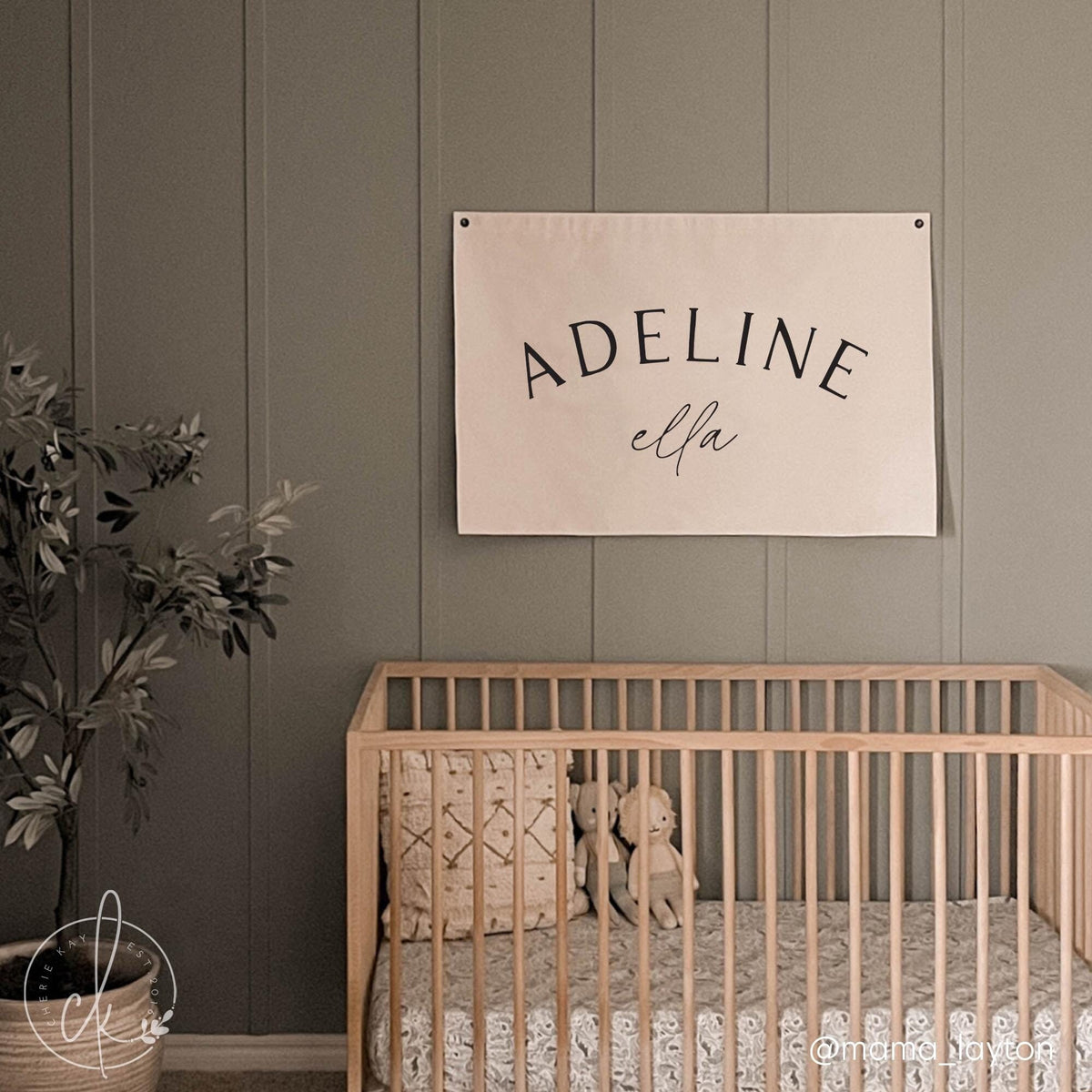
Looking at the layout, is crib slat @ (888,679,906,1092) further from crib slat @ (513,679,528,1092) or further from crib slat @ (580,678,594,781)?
crib slat @ (580,678,594,781)

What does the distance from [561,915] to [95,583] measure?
1196 mm

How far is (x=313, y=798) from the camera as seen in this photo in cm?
250

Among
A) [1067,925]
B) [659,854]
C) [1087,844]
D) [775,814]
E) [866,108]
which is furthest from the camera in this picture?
[866,108]

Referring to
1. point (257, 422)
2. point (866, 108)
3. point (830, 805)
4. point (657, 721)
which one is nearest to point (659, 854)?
point (657, 721)

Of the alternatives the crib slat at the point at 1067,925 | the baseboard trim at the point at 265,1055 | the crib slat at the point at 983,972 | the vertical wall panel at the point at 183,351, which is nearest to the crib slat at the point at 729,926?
the crib slat at the point at 983,972

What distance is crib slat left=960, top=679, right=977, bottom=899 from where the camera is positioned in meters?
2.47

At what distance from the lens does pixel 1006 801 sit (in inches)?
95.7

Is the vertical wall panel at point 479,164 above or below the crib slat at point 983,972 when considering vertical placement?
above

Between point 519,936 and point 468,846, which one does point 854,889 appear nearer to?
point 519,936

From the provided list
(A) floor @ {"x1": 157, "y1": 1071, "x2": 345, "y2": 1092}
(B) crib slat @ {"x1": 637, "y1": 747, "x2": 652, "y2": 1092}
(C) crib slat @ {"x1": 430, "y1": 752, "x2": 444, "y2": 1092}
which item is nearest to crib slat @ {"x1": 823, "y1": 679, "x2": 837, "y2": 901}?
(B) crib slat @ {"x1": 637, "y1": 747, "x2": 652, "y2": 1092}

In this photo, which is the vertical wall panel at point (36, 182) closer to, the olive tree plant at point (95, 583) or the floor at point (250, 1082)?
the olive tree plant at point (95, 583)

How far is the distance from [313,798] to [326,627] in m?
0.34

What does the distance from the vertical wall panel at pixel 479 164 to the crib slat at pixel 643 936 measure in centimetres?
73

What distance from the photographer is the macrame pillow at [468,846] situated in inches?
89.3
